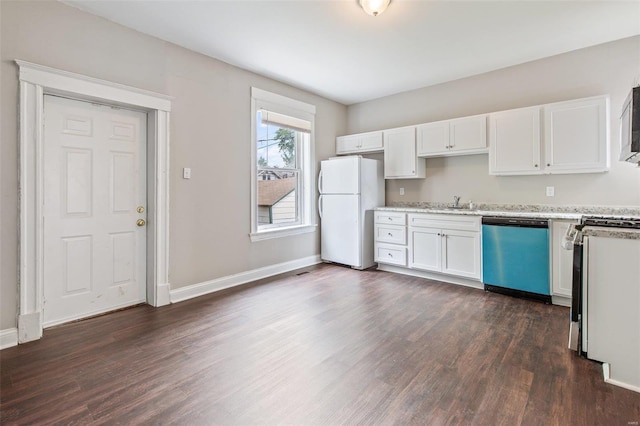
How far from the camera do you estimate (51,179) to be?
2713 mm

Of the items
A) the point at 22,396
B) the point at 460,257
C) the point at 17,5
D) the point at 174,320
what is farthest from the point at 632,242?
the point at 17,5

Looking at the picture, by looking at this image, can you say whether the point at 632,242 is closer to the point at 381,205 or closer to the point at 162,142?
the point at 381,205

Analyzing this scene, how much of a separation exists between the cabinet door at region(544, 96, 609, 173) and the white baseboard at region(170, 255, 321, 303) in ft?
11.4

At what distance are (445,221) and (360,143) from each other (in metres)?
2.00

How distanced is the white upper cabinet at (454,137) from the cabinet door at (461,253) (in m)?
1.12

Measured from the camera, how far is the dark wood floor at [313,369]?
1.67 m

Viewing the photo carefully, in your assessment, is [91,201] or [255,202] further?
[255,202]

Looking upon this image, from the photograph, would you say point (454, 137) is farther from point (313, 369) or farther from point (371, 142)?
point (313, 369)

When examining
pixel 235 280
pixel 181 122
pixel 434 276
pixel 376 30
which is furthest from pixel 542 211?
pixel 181 122

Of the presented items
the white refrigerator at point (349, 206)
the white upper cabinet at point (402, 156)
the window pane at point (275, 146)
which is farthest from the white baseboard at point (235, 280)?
the white upper cabinet at point (402, 156)

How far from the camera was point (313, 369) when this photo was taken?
2096 mm

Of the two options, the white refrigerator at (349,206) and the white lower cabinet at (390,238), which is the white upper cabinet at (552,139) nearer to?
the white lower cabinet at (390,238)

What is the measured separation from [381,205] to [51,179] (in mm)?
4127

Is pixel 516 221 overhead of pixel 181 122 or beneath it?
beneath
